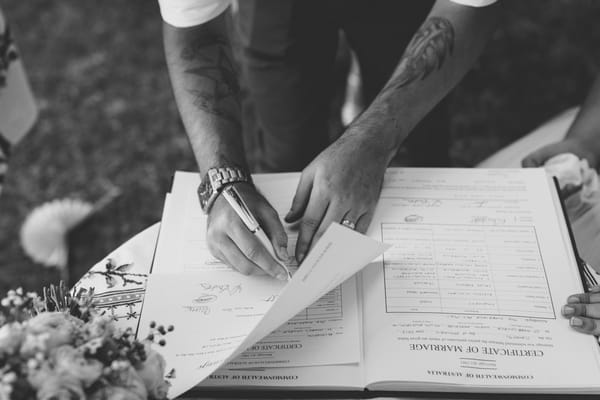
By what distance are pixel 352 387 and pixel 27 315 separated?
0.36 metres

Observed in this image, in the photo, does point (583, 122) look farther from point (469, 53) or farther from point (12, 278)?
point (12, 278)

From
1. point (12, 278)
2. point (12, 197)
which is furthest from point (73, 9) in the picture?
point (12, 278)

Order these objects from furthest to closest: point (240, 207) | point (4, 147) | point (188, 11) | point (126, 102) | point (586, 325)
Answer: point (126, 102), point (4, 147), point (188, 11), point (240, 207), point (586, 325)

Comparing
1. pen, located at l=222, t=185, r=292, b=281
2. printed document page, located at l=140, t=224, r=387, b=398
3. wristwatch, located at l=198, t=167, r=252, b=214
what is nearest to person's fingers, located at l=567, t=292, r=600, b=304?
printed document page, located at l=140, t=224, r=387, b=398

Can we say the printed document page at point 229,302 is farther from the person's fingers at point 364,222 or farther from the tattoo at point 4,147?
the tattoo at point 4,147

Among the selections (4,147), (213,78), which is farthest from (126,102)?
(213,78)

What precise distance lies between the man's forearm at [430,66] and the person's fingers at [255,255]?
0.82 feet

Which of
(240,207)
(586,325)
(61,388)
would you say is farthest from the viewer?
(240,207)

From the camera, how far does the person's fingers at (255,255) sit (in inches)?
29.3

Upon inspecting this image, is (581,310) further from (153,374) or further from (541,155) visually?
(153,374)

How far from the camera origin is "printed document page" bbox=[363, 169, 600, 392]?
26.7 inches

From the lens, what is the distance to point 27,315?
60cm

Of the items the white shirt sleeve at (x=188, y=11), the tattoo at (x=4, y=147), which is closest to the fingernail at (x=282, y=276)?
the white shirt sleeve at (x=188, y=11)

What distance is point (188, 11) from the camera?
3.05 feet
